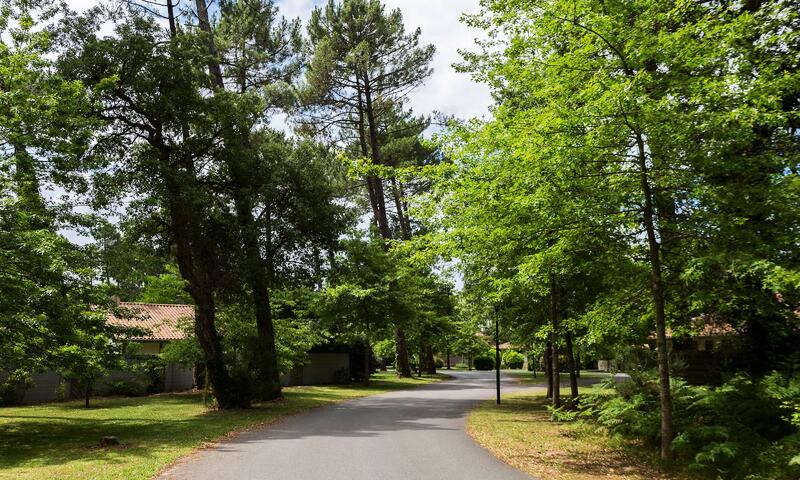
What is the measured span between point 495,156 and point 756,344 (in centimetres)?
647

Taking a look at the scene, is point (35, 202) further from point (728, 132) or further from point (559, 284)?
point (728, 132)

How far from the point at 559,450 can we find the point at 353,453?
390 cm

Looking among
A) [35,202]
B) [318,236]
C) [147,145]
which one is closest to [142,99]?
[147,145]

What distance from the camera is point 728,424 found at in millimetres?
8477

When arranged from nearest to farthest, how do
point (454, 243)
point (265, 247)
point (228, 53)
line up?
1. point (454, 243)
2. point (265, 247)
3. point (228, 53)

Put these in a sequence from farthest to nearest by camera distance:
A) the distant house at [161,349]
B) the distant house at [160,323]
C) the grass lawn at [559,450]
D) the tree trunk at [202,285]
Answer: the distant house at [161,349], the distant house at [160,323], the tree trunk at [202,285], the grass lawn at [559,450]

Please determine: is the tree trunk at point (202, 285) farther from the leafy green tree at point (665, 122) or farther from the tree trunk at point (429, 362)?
the tree trunk at point (429, 362)

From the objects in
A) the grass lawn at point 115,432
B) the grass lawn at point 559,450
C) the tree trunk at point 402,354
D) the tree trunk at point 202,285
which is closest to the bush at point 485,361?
the tree trunk at point 402,354

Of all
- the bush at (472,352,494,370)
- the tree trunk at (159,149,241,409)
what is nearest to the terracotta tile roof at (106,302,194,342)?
the tree trunk at (159,149,241,409)

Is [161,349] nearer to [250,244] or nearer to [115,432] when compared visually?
[250,244]

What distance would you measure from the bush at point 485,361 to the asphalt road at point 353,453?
4937 cm

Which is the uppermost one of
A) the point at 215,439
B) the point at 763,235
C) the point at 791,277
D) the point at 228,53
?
the point at 228,53

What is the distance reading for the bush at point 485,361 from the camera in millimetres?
63444

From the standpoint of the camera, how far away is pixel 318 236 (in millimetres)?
20203
